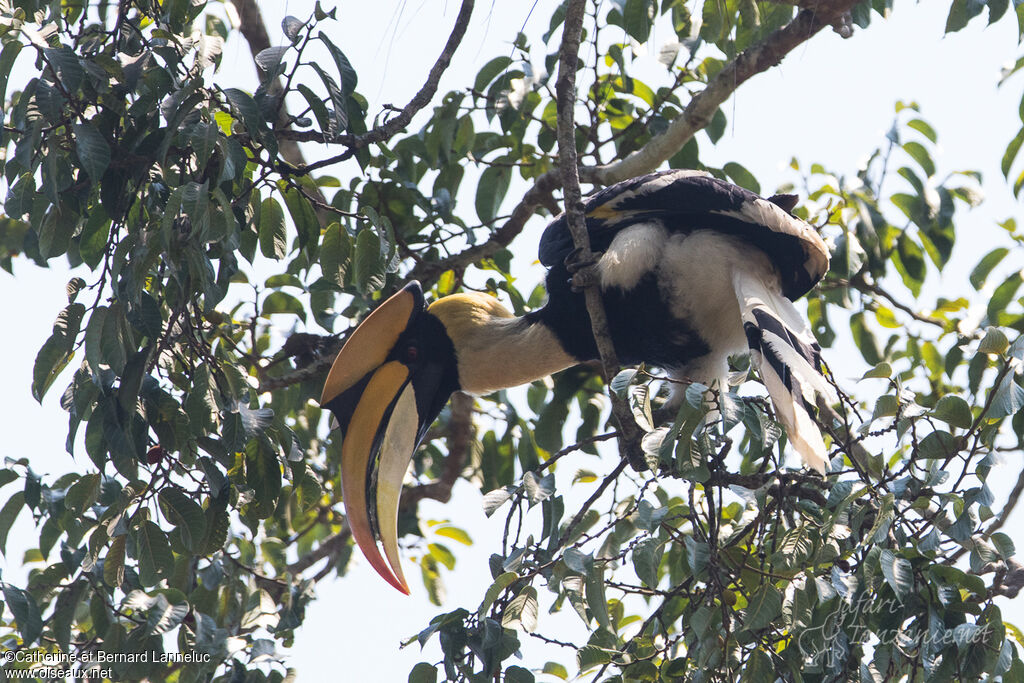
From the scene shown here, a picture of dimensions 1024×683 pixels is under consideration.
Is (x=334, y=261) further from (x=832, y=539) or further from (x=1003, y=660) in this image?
(x=1003, y=660)

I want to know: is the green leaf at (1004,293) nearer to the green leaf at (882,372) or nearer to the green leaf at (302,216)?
the green leaf at (882,372)

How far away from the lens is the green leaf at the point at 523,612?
2.28 meters

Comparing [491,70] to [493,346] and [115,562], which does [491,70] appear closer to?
[493,346]

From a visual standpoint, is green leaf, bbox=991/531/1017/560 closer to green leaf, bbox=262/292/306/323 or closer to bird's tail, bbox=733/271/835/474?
bird's tail, bbox=733/271/835/474

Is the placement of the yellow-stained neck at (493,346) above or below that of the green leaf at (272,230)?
below

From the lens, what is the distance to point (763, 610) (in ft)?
7.02

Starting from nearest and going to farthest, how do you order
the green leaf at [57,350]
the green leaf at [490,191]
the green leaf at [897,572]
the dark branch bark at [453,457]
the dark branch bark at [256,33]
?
the green leaf at [897,572], the green leaf at [57,350], the green leaf at [490,191], the dark branch bark at [453,457], the dark branch bark at [256,33]

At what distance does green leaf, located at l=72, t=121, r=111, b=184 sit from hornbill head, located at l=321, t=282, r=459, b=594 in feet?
3.96

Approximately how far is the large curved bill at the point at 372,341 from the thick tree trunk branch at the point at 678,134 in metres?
0.30

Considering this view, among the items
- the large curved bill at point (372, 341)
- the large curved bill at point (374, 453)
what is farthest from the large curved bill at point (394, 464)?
the large curved bill at point (372, 341)

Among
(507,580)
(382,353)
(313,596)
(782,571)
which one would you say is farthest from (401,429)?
(782,571)

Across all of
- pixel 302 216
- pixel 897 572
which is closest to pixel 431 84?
pixel 302 216

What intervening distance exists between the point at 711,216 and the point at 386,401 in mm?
1233

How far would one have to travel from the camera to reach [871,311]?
415cm
